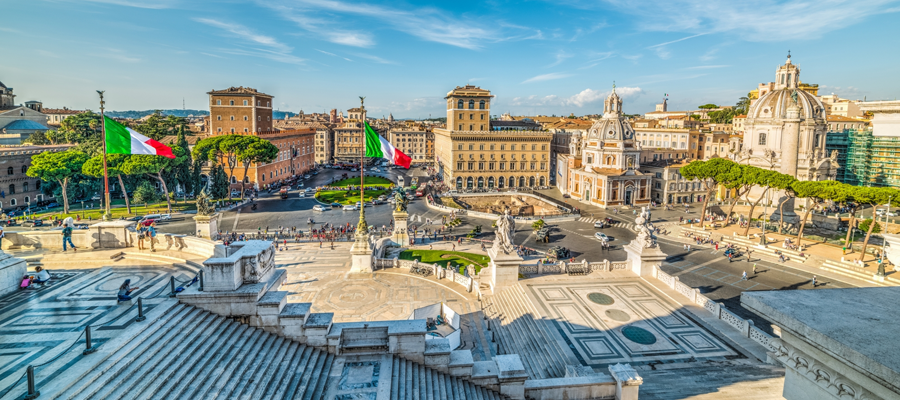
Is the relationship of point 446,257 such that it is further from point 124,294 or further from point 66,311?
point 66,311

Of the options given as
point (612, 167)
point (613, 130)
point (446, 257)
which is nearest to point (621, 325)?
point (446, 257)

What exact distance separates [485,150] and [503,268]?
1942 inches

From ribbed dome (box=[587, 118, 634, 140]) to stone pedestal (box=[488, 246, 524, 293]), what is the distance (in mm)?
42200

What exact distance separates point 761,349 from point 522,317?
7560 millimetres

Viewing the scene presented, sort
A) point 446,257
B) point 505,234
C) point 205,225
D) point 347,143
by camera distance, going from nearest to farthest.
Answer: point 505,234
point 205,225
point 446,257
point 347,143

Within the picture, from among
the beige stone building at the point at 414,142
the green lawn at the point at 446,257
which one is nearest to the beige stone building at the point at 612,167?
the green lawn at the point at 446,257

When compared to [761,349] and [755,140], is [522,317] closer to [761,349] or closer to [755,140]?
[761,349]

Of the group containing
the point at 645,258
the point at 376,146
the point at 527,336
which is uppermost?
the point at 376,146

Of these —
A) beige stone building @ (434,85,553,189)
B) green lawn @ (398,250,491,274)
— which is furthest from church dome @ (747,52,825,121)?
green lawn @ (398,250,491,274)

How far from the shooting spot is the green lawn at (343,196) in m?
52.2

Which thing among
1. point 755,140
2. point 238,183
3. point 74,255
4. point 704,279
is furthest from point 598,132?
point 74,255

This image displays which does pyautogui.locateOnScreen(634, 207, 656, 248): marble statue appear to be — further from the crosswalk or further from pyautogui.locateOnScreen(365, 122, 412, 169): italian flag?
the crosswalk

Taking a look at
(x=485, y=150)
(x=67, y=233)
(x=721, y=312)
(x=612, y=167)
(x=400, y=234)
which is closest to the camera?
(x=67, y=233)

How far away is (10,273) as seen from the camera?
420 inches
